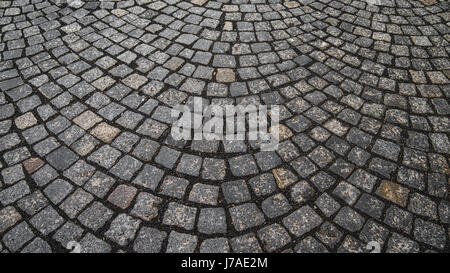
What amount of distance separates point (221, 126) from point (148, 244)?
53.0 inches

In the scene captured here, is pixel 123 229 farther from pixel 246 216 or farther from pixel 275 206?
pixel 275 206

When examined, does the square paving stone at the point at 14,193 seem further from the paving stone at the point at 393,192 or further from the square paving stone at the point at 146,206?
the paving stone at the point at 393,192

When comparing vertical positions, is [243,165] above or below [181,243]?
above

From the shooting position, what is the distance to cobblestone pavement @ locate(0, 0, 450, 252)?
2.33m

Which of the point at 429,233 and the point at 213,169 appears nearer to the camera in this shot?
the point at 429,233

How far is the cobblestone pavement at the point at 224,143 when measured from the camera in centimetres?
233

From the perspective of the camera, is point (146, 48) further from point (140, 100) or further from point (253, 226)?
point (253, 226)

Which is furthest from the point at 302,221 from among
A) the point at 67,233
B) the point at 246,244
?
the point at 67,233

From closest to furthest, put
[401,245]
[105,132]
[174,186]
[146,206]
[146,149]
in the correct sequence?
1. [401,245]
2. [146,206]
3. [174,186]
4. [146,149]
5. [105,132]

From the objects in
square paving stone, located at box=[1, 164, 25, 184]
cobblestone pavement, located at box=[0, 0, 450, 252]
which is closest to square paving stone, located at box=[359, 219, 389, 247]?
cobblestone pavement, located at box=[0, 0, 450, 252]

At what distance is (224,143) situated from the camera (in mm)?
2865

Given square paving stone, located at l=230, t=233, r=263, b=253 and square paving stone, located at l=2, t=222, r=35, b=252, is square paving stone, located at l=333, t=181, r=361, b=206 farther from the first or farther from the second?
square paving stone, located at l=2, t=222, r=35, b=252
